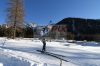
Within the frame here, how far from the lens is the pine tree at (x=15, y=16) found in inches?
1819

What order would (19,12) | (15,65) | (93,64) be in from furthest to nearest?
(19,12) < (93,64) < (15,65)

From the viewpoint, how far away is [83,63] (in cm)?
1338

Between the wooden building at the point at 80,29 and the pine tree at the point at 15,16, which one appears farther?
the wooden building at the point at 80,29

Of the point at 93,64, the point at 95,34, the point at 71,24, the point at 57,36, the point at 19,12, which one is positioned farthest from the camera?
the point at 71,24

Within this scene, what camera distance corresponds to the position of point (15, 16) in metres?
46.3

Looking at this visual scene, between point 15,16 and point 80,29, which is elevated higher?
point 15,16

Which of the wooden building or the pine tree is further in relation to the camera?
the wooden building

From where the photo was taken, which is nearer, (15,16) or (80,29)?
(15,16)

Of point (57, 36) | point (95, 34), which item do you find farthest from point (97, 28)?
point (57, 36)

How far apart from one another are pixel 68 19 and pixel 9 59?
194 feet

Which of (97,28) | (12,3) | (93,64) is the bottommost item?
(93,64)

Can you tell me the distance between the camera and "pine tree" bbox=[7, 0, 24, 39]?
46.2 meters

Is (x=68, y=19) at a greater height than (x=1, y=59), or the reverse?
(x=68, y=19)

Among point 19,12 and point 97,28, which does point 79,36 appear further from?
point 19,12
